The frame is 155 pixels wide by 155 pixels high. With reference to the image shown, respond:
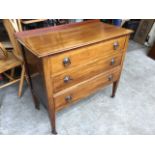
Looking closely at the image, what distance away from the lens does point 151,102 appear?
1.90 m

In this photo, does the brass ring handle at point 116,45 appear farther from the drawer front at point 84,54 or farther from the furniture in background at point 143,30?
the furniture in background at point 143,30

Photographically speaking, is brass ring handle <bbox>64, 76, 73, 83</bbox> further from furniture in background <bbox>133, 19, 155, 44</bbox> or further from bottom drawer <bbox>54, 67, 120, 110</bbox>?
furniture in background <bbox>133, 19, 155, 44</bbox>

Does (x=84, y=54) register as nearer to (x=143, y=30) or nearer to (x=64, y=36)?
(x=64, y=36)

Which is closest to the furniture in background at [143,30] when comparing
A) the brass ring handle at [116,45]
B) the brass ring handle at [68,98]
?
the brass ring handle at [116,45]

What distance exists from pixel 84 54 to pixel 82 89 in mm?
370

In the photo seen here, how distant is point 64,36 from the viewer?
1.21 metres

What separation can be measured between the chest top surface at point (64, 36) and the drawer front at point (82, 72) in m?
0.21

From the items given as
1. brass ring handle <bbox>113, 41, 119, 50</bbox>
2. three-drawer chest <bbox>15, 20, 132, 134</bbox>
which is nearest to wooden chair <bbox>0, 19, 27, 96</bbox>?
three-drawer chest <bbox>15, 20, 132, 134</bbox>

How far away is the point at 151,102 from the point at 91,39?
4.14 feet

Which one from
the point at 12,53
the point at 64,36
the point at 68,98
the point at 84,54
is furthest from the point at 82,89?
the point at 12,53

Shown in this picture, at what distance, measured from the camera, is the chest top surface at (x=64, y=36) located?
1.01 meters

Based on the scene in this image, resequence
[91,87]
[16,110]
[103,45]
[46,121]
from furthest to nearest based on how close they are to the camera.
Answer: [16,110] < [46,121] < [91,87] < [103,45]

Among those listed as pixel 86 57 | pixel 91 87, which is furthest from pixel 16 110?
pixel 86 57

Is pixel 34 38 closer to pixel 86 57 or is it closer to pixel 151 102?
pixel 86 57
